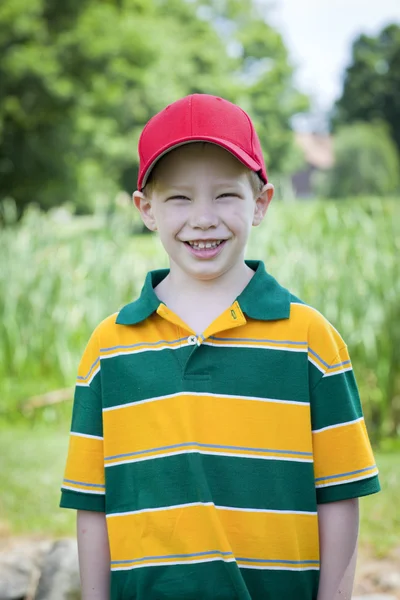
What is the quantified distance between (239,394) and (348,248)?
12.2ft

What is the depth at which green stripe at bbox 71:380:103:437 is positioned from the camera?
1529mm

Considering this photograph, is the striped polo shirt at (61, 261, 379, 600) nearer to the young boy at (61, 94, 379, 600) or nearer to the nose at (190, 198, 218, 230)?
the young boy at (61, 94, 379, 600)

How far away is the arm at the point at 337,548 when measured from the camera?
1449 mm

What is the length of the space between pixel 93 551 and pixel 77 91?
45.6 ft

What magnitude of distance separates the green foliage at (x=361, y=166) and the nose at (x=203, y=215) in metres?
28.6

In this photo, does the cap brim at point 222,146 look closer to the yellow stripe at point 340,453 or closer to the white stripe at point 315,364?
the white stripe at point 315,364

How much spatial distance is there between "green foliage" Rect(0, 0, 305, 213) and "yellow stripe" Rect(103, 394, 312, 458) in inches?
517

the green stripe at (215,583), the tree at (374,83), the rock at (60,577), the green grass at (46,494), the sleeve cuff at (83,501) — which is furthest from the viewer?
the tree at (374,83)

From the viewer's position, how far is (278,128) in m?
33.3

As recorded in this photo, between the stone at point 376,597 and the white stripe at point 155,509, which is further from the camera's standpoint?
the stone at point 376,597

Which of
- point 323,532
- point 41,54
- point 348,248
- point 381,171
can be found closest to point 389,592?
point 323,532

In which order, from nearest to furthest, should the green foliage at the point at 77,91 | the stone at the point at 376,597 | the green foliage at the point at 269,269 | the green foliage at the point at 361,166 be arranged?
the stone at the point at 376,597 < the green foliage at the point at 269,269 < the green foliage at the point at 77,91 < the green foliage at the point at 361,166

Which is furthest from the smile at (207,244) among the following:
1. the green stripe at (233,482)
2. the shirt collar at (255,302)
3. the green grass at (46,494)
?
the green grass at (46,494)

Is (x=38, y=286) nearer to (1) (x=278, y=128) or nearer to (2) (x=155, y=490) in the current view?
(2) (x=155, y=490)
